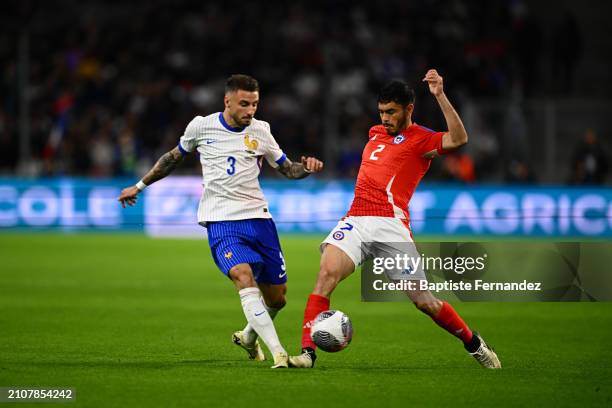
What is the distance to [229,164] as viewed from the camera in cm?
935

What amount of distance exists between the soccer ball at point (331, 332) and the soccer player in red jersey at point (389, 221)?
0.47ft

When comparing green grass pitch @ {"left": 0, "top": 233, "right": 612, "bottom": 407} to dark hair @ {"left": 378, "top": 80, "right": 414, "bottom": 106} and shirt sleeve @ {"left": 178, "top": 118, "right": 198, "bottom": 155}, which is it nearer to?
shirt sleeve @ {"left": 178, "top": 118, "right": 198, "bottom": 155}

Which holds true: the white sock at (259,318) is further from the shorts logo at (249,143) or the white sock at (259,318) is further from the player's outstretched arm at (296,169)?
the shorts logo at (249,143)

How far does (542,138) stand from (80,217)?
1048 centimetres

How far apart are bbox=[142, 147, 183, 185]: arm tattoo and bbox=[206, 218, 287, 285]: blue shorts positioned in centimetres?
66

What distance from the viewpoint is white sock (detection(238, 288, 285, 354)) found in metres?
8.84

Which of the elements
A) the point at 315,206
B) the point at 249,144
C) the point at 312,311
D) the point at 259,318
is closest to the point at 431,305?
the point at 312,311

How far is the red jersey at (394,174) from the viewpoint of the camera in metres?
9.08

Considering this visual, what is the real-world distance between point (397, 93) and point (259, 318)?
2.10m

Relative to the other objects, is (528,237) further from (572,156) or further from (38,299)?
(38,299)

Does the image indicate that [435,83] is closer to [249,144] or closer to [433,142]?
[433,142]

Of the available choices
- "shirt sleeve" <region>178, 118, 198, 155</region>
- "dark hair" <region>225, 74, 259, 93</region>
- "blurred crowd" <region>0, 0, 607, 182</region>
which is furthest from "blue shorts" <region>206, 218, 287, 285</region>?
"blurred crowd" <region>0, 0, 607, 182</region>

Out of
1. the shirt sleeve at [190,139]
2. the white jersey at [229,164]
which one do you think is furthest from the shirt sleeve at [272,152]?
the shirt sleeve at [190,139]

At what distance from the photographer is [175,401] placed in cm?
748
